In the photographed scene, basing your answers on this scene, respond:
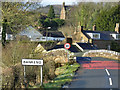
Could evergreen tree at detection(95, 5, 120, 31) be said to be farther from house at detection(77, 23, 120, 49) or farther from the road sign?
the road sign

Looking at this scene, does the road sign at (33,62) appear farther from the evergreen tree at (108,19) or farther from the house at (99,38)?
the evergreen tree at (108,19)

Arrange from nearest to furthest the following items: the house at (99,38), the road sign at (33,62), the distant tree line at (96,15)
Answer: the road sign at (33,62) → the house at (99,38) → the distant tree line at (96,15)

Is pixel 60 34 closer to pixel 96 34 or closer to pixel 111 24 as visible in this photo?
pixel 96 34

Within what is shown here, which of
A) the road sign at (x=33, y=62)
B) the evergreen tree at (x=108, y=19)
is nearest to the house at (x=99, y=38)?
the evergreen tree at (x=108, y=19)

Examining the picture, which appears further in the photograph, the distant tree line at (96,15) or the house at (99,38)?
the distant tree line at (96,15)

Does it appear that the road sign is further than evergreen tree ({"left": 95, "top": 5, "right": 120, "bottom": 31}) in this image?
No

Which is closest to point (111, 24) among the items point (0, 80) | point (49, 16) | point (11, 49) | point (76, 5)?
point (76, 5)

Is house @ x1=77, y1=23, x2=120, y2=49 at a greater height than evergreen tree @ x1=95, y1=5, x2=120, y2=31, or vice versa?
evergreen tree @ x1=95, y1=5, x2=120, y2=31

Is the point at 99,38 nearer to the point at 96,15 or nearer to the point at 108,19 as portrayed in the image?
the point at 108,19

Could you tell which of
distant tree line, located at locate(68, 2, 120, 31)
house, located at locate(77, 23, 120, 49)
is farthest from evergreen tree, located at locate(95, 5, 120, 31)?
house, located at locate(77, 23, 120, 49)

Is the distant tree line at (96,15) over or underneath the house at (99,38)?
over

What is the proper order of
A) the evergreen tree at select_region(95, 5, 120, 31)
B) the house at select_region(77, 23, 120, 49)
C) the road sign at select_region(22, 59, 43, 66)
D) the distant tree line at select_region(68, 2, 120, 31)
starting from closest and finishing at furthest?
the road sign at select_region(22, 59, 43, 66), the house at select_region(77, 23, 120, 49), the evergreen tree at select_region(95, 5, 120, 31), the distant tree line at select_region(68, 2, 120, 31)

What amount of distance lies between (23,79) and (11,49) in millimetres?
4505

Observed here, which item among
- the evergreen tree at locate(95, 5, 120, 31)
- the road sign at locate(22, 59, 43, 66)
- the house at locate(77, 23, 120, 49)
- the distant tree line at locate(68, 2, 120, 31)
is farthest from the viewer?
the distant tree line at locate(68, 2, 120, 31)
